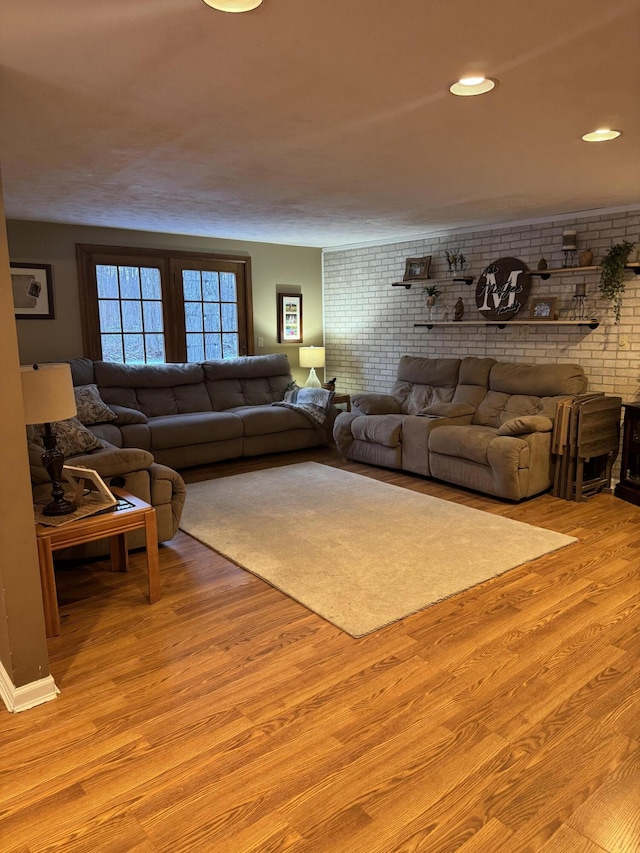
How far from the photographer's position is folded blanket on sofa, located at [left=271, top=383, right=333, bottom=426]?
6199 millimetres

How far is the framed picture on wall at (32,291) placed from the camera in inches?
211

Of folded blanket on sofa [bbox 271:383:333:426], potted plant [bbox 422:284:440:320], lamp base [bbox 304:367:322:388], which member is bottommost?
folded blanket on sofa [bbox 271:383:333:426]

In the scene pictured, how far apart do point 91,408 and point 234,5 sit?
157 inches

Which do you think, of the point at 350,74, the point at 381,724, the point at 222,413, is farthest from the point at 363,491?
the point at 350,74

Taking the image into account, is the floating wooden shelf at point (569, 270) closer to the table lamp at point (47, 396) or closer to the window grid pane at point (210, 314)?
the window grid pane at point (210, 314)

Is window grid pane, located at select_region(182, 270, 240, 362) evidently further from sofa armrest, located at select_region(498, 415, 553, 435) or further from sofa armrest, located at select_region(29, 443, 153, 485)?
sofa armrest, located at select_region(498, 415, 553, 435)

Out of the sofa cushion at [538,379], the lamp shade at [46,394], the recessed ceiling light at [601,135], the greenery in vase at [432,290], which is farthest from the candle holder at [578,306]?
the lamp shade at [46,394]

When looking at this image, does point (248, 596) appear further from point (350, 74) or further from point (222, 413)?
point (222, 413)

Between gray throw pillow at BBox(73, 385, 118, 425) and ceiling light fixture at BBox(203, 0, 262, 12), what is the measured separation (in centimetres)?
392

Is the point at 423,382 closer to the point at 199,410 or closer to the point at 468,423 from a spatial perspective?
the point at 468,423

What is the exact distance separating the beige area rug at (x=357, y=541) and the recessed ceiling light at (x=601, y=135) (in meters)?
2.25

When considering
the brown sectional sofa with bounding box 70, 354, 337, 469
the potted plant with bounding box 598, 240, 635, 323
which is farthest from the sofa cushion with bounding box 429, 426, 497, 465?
the brown sectional sofa with bounding box 70, 354, 337, 469

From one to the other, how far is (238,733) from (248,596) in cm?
103

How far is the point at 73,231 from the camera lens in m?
5.62
